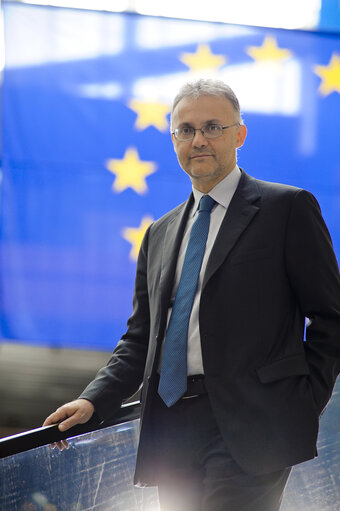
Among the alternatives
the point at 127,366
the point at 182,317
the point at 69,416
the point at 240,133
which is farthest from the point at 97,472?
the point at 240,133

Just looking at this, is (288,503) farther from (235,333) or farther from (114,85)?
(114,85)

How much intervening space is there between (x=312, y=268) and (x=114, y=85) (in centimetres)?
321

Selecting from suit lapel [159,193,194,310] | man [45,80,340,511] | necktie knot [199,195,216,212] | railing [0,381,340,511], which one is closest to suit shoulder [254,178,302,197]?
man [45,80,340,511]

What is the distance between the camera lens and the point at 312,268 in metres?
1.38

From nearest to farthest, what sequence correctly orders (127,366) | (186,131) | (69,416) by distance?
(69,416) < (186,131) < (127,366)

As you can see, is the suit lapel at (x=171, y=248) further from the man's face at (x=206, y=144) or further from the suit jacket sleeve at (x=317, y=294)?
the suit jacket sleeve at (x=317, y=294)

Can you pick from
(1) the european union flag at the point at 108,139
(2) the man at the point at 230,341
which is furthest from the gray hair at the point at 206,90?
(1) the european union flag at the point at 108,139

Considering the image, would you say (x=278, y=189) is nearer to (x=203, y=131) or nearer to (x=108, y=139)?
(x=203, y=131)

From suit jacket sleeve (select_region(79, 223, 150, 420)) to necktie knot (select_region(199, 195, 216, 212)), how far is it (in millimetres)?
290

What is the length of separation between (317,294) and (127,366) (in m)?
0.54

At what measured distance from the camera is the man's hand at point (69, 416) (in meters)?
1.43

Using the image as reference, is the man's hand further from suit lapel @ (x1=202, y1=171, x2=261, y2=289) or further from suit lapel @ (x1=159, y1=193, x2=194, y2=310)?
suit lapel @ (x1=202, y1=171, x2=261, y2=289)

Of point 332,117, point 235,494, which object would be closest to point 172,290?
point 235,494

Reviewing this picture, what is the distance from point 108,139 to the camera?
14.1 ft
